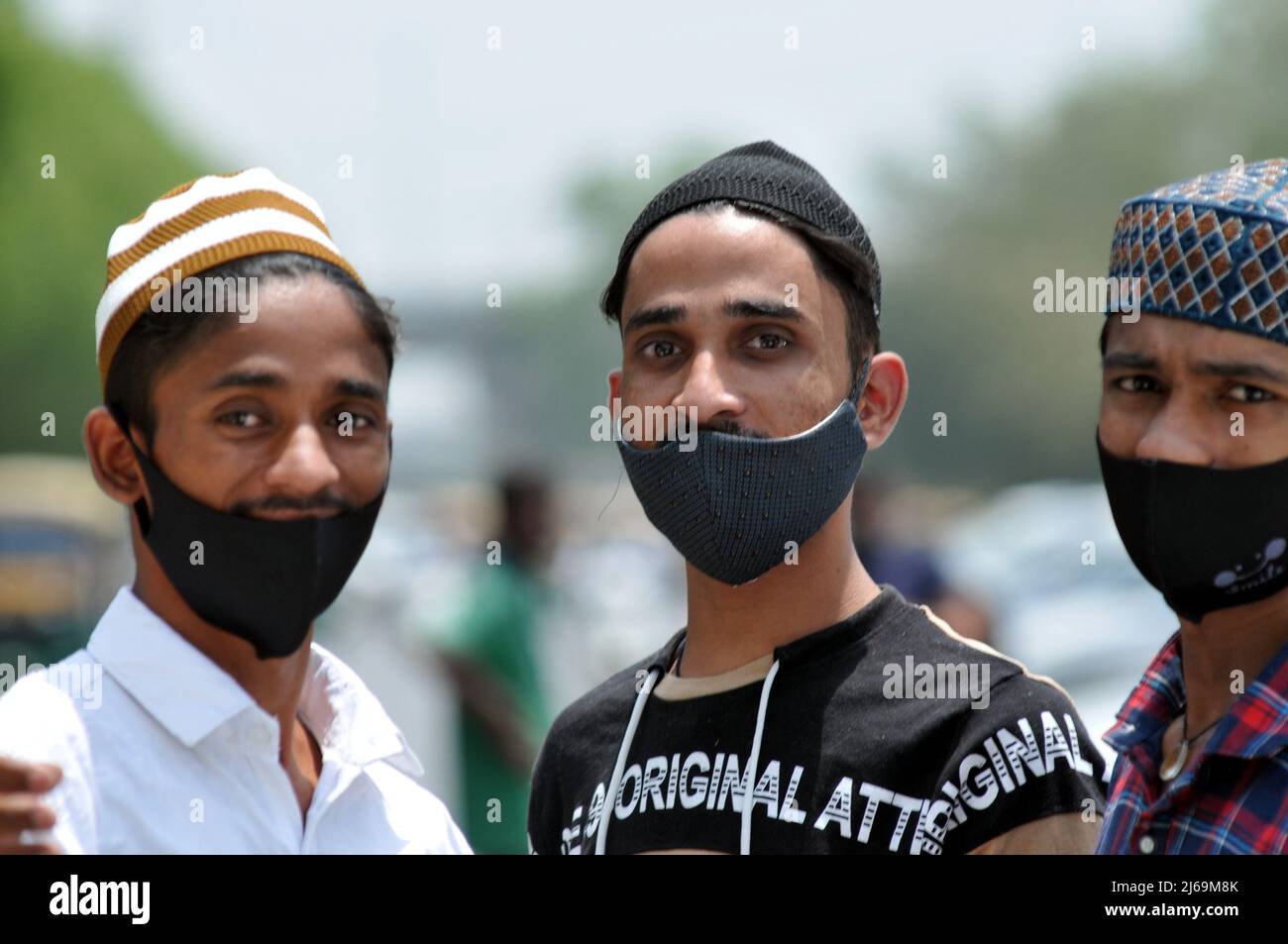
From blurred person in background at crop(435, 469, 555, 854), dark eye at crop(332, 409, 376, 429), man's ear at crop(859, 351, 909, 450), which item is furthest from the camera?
blurred person in background at crop(435, 469, 555, 854)

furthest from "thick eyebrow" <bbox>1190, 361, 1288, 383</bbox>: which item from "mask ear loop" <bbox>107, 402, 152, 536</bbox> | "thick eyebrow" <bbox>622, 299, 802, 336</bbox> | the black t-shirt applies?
"mask ear loop" <bbox>107, 402, 152, 536</bbox>

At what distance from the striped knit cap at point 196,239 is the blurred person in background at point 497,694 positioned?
3809mm

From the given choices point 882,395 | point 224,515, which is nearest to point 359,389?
point 224,515

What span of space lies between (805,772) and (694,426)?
740 mm

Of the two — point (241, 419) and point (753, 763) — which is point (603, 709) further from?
point (241, 419)

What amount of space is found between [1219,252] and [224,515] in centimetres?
195

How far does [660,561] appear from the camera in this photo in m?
29.5

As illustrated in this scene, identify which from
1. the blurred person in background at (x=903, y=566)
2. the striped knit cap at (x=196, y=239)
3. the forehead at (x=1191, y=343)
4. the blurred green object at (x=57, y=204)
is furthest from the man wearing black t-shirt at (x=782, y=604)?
the blurred green object at (x=57, y=204)

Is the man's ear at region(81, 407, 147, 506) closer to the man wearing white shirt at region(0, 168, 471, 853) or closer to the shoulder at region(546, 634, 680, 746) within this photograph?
the man wearing white shirt at region(0, 168, 471, 853)

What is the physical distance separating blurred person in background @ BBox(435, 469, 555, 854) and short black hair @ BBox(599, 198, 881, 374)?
3695mm

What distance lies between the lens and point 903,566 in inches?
345

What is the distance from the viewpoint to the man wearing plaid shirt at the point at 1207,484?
9.73 feet

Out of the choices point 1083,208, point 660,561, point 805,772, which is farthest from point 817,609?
point 1083,208

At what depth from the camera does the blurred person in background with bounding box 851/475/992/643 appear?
8516 mm
